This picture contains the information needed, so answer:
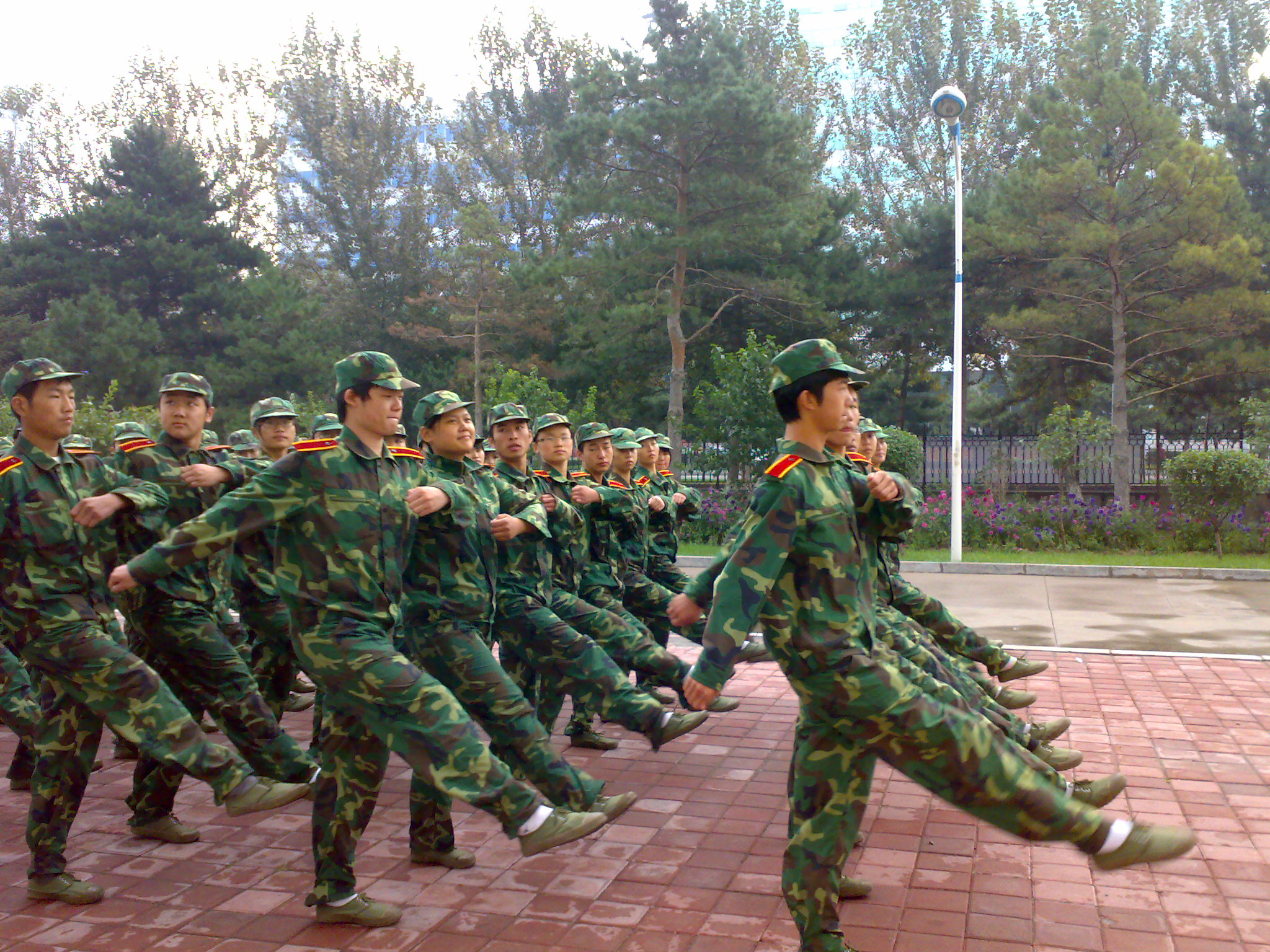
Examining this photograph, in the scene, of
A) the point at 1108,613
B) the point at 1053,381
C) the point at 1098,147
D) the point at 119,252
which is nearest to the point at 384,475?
the point at 1108,613

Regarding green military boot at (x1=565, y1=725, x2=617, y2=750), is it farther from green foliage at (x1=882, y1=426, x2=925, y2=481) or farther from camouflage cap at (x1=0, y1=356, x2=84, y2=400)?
green foliage at (x1=882, y1=426, x2=925, y2=481)

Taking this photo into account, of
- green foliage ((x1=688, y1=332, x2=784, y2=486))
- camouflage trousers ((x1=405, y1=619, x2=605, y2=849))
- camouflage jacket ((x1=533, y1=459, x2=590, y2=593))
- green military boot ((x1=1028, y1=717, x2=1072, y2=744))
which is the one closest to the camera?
camouflage trousers ((x1=405, y1=619, x2=605, y2=849))

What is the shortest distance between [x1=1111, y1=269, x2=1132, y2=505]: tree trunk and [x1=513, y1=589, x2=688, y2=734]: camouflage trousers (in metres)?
16.5

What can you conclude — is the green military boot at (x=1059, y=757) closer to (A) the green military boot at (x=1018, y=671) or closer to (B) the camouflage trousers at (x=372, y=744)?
(A) the green military boot at (x=1018, y=671)

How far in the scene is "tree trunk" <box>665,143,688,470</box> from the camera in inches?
934

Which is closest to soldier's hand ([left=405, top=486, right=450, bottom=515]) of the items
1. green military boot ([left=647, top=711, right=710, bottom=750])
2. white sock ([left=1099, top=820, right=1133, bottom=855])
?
green military boot ([left=647, top=711, right=710, bottom=750])

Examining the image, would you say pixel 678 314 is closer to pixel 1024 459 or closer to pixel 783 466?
pixel 1024 459

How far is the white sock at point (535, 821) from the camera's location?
360 cm

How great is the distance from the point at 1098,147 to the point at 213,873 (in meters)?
20.4

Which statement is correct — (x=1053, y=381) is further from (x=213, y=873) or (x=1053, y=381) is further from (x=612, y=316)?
(x=213, y=873)

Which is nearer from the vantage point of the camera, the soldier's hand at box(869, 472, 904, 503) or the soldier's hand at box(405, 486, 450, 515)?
the soldier's hand at box(869, 472, 904, 503)

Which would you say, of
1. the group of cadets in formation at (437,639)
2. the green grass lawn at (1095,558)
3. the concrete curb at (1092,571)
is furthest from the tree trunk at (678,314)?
the group of cadets in formation at (437,639)

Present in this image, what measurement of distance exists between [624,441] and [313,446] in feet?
11.4

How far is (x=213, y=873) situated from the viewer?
4.35 m
